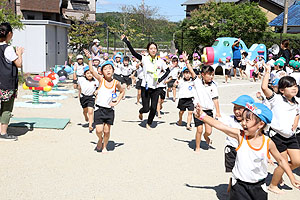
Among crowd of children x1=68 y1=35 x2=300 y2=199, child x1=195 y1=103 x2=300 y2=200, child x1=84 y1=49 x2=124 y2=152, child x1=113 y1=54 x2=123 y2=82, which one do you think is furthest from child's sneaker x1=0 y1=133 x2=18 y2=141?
child x1=113 y1=54 x2=123 y2=82

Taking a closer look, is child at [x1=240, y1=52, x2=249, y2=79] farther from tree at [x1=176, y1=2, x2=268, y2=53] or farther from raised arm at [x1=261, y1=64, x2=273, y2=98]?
raised arm at [x1=261, y1=64, x2=273, y2=98]

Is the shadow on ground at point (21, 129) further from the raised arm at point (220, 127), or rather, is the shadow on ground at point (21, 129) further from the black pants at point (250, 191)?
the black pants at point (250, 191)

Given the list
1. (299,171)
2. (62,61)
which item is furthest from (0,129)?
(62,61)

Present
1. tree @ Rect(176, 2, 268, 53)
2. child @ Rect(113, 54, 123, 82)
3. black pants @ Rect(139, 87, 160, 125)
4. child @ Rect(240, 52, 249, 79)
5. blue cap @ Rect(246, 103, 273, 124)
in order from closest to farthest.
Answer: blue cap @ Rect(246, 103, 273, 124), black pants @ Rect(139, 87, 160, 125), child @ Rect(113, 54, 123, 82), child @ Rect(240, 52, 249, 79), tree @ Rect(176, 2, 268, 53)

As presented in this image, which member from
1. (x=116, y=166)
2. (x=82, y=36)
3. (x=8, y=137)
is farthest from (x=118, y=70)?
(x=82, y=36)

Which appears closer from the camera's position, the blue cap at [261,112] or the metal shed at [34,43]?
the blue cap at [261,112]

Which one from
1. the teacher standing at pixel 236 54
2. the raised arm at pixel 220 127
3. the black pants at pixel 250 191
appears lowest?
the black pants at pixel 250 191

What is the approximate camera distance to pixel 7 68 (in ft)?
21.7

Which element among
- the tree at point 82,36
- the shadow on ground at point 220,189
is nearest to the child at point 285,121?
the shadow on ground at point 220,189

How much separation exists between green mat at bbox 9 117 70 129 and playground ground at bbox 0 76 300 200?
153mm

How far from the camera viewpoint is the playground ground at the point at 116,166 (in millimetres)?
4754

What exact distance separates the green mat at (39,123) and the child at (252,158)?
5.06 meters

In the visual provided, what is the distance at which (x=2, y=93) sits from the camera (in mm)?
6645

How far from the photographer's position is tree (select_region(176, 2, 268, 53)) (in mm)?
27391
